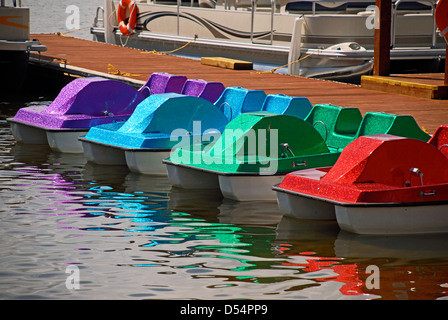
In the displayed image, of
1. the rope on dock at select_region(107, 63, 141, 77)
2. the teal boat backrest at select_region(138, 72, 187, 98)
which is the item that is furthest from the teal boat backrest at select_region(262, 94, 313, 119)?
the rope on dock at select_region(107, 63, 141, 77)

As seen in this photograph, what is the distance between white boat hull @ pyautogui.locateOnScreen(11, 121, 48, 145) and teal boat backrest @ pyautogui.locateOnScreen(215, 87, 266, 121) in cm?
250

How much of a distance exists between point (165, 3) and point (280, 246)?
1723 centimetres

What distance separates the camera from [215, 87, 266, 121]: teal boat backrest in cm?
1084

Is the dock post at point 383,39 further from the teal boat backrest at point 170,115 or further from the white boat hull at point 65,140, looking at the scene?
the white boat hull at point 65,140

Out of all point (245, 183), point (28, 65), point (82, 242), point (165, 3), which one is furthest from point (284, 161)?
point (165, 3)

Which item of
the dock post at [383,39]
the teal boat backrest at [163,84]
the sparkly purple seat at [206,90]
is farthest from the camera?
the dock post at [383,39]

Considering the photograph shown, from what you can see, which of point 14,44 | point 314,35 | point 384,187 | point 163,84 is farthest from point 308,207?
point 14,44

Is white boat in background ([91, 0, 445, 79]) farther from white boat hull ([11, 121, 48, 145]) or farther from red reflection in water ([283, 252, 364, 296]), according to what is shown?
red reflection in water ([283, 252, 364, 296])

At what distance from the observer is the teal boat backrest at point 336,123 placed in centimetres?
959

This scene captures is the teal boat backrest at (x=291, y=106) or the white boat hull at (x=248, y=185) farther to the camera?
the teal boat backrest at (x=291, y=106)

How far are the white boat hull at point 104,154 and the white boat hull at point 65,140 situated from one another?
629mm

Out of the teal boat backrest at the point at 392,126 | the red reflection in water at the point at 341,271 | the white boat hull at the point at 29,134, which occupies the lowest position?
the white boat hull at the point at 29,134

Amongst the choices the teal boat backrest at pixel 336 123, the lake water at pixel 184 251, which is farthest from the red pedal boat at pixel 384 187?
the teal boat backrest at pixel 336 123

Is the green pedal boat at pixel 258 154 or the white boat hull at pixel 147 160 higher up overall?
the green pedal boat at pixel 258 154
